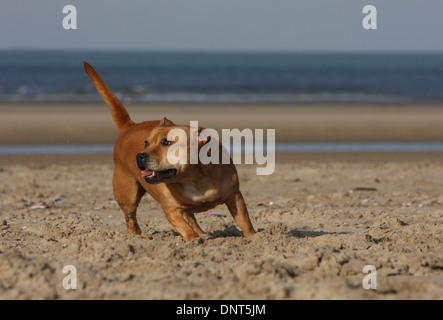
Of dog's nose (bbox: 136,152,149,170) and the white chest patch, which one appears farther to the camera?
the white chest patch

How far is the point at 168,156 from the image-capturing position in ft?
15.8

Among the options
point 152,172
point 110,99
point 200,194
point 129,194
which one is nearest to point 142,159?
point 152,172

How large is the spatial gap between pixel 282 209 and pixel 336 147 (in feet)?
20.7

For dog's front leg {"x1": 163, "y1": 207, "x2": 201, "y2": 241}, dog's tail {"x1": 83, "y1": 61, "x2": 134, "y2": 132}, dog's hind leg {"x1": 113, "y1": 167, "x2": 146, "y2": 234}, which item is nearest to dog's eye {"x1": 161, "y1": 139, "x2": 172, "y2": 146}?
dog's front leg {"x1": 163, "y1": 207, "x2": 201, "y2": 241}

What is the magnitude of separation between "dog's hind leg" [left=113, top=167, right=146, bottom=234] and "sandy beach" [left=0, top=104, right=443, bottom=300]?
0.62 feet

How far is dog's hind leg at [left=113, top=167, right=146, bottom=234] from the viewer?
18.8 feet

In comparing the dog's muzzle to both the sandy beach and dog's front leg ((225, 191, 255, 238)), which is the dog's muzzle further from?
dog's front leg ((225, 191, 255, 238))

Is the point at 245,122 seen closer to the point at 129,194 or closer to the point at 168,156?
the point at 129,194

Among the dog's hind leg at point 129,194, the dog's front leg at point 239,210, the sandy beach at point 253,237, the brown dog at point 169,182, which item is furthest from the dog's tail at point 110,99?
the dog's front leg at point 239,210

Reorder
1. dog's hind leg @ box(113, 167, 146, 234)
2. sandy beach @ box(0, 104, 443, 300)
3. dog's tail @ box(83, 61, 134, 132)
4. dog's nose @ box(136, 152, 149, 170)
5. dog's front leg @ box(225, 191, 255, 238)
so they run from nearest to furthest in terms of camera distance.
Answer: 1. sandy beach @ box(0, 104, 443, 300)
2. dog's nose @ box(136, 152, 149, 170)
3. dog's front leg @ box(225, 191, 255, 238)
4. dog's hind leg @ box(113, 167, 146, 234)
5. dog's tail @ box(83, 61, 134, 132)

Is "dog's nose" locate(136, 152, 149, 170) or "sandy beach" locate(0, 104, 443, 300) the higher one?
"dog's nose" locate(136, 152, 149, 170)

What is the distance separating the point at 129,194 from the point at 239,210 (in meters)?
1.06

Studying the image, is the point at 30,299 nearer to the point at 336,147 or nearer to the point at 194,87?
the point at 336,147

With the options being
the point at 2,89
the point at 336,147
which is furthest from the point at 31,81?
the point at 336,147
